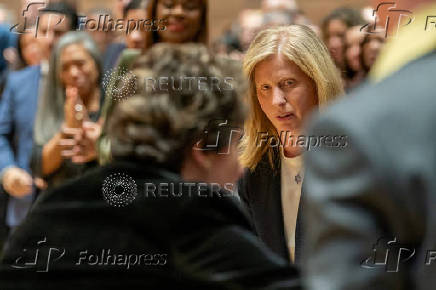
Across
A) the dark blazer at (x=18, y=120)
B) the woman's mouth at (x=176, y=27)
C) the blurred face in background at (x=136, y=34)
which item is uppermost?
the woman's mouth at (x=176, y=27)

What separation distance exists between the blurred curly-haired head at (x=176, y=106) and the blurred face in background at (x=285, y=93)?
1.06 meters

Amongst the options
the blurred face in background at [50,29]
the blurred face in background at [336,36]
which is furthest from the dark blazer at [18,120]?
the blurred face in background at [336,36]

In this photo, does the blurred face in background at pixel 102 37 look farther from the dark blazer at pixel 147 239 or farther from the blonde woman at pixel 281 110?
the dark blazer at pixel 147 239

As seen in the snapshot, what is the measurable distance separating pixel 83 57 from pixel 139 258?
3074mm

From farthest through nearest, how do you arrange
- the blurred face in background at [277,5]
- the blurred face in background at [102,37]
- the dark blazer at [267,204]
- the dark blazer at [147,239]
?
the blurred face in background at [277,5]
the blurred face in background at [102,37]
the dark blazer at [267,204]
the dark blazer at [147,239]

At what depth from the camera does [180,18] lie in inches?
167

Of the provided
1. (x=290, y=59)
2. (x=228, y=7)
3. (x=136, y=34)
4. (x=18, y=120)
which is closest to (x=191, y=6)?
(x=136, y=34)

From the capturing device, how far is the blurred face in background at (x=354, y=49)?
4.91 m

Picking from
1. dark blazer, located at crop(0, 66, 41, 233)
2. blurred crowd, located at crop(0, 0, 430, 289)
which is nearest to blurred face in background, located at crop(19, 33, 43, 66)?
blurred crowd, located at crop(0, 0, 430, 289)

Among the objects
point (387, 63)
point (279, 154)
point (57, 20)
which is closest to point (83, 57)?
point (57, 20)

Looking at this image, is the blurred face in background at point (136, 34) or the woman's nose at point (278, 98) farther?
the blurred face in background at point (136, 34)

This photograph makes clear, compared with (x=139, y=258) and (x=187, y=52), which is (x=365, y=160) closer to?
(x=139, y=258)

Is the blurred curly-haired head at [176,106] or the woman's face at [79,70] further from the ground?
the blurred curly-haired head at [176,106]

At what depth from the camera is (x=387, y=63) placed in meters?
1.28
